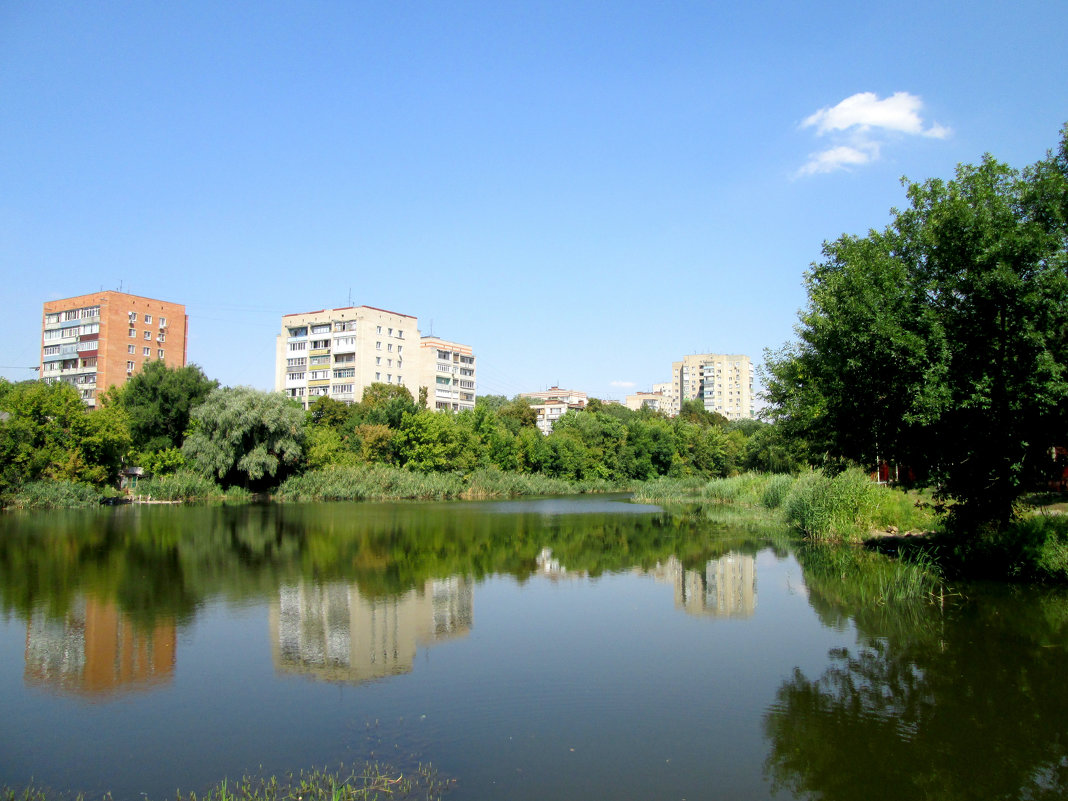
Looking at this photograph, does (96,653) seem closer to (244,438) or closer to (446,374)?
(244,438)

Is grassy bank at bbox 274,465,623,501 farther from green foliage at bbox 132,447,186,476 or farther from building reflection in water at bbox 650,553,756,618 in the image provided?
building reflection in water at bbox 650,553,756,618

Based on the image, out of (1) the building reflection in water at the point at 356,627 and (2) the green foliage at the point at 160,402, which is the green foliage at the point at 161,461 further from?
(1) the building reflection in water at the point at 356,627

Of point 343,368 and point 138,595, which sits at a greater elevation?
point 343,368

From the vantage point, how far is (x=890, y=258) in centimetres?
1783

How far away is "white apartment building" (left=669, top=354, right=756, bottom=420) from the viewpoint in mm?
164000

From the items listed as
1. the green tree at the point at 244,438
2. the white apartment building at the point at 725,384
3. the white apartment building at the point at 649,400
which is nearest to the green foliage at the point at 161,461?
the green tree at the point at 244,438

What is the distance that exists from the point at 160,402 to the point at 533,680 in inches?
2052

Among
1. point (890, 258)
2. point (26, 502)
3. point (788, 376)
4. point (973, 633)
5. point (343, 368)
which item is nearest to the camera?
point (973, 633)

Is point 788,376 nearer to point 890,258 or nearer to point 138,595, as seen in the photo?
point 890,258

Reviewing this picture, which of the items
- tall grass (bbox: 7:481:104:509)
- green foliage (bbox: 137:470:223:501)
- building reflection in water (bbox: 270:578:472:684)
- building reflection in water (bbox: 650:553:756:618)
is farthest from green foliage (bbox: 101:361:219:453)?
building reflection in water (bbox: 650:553:756:618)

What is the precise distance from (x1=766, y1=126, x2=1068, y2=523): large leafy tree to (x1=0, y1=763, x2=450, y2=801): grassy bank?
12861 millimetres

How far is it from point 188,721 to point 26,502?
37.7 metres

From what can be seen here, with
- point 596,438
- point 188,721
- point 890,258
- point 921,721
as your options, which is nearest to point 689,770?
point 921,721

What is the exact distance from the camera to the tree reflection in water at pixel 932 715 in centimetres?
669
